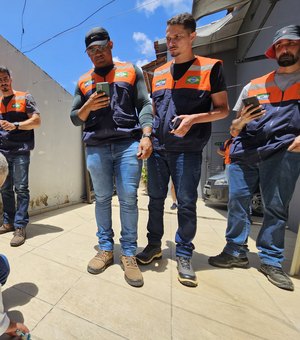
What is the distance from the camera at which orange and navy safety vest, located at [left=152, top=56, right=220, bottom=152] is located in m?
1.61

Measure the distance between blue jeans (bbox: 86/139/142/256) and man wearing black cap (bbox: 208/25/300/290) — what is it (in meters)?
0.80

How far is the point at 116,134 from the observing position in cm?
167

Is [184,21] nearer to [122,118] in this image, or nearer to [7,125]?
[122,118]

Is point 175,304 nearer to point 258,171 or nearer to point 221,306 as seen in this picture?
point 221,306

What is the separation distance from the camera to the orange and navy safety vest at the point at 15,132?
2342 millimetres

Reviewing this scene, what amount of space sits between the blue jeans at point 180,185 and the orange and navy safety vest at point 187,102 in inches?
3.3

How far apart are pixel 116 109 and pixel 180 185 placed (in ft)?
Answer: 2.43

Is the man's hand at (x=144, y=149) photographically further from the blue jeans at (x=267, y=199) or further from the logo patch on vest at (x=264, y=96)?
the logo patch on vest at (x=264, y=96)

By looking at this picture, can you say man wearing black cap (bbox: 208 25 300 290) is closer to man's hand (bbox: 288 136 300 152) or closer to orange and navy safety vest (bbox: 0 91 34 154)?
man's hand (bbox: 288 136 300 152)

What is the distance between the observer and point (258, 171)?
1.87 m

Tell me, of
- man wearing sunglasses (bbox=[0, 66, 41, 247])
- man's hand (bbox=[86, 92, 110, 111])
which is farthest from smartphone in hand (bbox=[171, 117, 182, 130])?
man wearing sunglasses (bbox=[0, 66, 41, 247])

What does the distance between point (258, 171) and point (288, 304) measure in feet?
3.11

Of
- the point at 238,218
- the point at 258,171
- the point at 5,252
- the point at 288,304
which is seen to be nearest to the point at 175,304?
the point at 288,304

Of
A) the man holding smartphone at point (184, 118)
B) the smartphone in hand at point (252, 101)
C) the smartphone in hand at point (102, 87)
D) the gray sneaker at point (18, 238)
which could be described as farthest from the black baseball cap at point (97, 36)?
the gray sneaker at point (18, 238)
